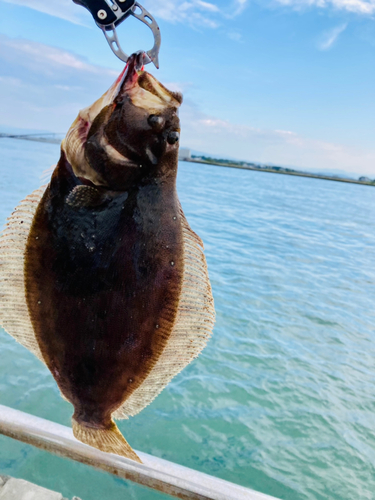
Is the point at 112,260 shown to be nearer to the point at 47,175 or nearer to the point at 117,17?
the point at 47,175

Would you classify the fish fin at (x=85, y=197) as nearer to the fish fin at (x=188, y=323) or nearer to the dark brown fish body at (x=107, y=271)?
the dark brown fish body at (x=107, y=271)

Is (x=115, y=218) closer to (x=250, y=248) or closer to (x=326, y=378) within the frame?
(x=326, y=378)

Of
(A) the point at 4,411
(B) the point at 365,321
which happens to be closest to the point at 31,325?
(A) the point at 4,411

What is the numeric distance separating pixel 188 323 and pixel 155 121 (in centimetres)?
74

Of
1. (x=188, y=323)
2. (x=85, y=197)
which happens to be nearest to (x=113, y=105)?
(x=85, y=197)

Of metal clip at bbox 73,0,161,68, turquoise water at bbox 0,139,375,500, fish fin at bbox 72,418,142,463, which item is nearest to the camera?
metal clip at bbox 73,0,161,68

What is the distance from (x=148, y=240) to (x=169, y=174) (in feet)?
0.80

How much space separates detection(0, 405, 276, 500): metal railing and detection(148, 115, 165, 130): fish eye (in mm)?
1904

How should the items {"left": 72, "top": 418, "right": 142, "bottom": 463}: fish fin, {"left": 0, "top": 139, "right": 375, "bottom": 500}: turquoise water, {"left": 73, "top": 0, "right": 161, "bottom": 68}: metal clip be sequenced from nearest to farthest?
{"left": 73, "top": 0, "right": 161, "bottom": 68}: metal clip, {"left": 72, "top": 418, "right": 142, "bottom": 463}: fish fin, {"left": 0, "top": 139, "right": 375, "bottom": 500}: turquoise water

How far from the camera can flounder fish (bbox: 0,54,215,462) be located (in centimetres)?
138

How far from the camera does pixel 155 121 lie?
137 centimetres

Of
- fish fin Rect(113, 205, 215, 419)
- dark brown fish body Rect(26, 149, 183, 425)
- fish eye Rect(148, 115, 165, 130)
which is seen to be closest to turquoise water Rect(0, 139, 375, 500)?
fish fin Rect(113, 205, 215, 419)

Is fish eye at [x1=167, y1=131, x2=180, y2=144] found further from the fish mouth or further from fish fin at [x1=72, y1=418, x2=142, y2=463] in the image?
fish fin at [x1=72, y1=418, x2=142, y2=463]

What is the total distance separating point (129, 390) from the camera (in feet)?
5.33
